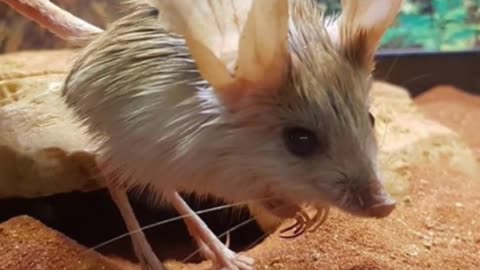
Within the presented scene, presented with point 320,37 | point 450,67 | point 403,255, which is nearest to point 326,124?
point 320,37

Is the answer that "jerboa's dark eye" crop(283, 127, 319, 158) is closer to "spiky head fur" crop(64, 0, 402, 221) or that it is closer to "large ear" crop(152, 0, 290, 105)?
"spiky head fur" crop(64, 0, 402, 221)

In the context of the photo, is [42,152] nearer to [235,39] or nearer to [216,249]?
[216,249]

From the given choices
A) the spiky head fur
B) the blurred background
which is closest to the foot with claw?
the spiky head fur

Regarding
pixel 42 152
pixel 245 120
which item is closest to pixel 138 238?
pixel 42 152

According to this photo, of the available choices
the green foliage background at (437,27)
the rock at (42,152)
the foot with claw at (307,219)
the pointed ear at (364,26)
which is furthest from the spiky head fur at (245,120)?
the green foliage background at (437,27)

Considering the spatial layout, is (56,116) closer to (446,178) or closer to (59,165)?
(59,165)

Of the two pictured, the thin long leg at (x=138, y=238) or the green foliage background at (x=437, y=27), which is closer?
the thin long leg at (x=138, y=238)

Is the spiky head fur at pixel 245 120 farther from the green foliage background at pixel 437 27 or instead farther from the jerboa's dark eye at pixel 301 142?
the green foliage background at pixel 437 27
